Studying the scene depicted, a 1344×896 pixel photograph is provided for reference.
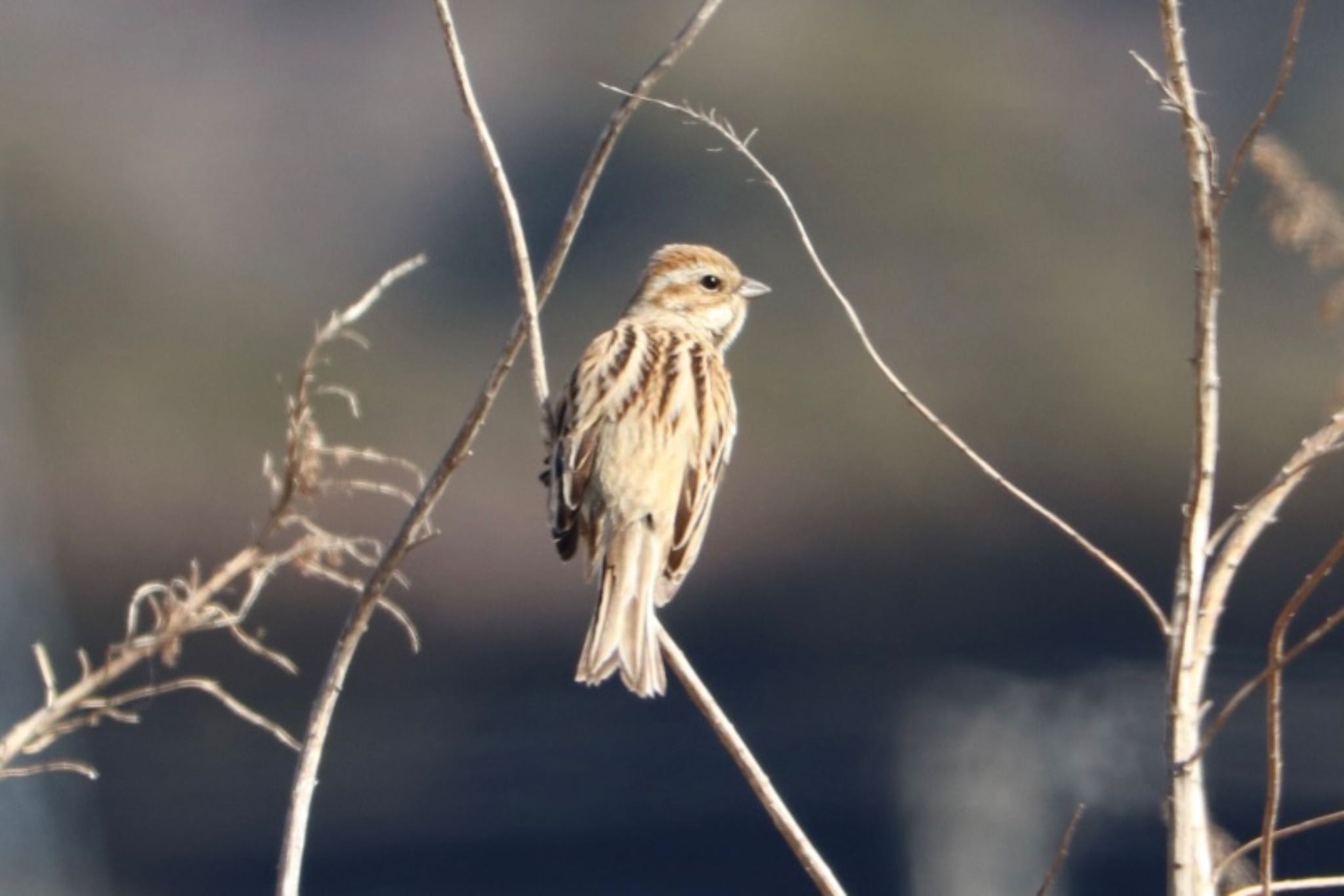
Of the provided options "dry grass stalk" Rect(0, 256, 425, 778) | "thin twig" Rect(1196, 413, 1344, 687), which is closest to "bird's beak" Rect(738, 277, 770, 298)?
"dry grass stalk" Rect(0, 256, 425, 778)

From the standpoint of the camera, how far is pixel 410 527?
8.70 feet

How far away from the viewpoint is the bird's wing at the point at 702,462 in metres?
3.98

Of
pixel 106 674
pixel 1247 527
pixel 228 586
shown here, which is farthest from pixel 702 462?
pixel 1247 527

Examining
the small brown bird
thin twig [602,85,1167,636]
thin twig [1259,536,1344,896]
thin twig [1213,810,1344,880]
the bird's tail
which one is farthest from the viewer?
the small brown bird

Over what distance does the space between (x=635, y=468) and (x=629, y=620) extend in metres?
0.50

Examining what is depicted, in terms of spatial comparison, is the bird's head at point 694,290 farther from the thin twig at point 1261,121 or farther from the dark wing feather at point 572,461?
the thin twig at point 1261,121

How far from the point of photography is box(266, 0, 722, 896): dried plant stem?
2.61m

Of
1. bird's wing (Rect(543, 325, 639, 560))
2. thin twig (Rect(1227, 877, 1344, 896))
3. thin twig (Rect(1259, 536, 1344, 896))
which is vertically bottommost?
thin twig (Rect(1227, 877, 1344, 896))

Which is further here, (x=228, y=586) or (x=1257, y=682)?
(x=228, y=586)

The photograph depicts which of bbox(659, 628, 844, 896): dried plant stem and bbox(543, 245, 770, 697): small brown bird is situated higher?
bbox(543, 245, 770, 697): small brown bird

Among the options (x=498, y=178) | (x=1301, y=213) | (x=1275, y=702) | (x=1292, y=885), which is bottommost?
(x=1292, y=885)

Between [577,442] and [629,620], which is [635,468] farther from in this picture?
Answer: [629,620]

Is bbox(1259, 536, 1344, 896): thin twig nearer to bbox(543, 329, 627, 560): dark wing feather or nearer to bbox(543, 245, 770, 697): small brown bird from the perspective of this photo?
bbox(543, 245, 770, 697): small brown bird

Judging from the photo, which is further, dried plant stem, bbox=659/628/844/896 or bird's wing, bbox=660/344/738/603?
bird's wing, bbox=660/344/738/603
